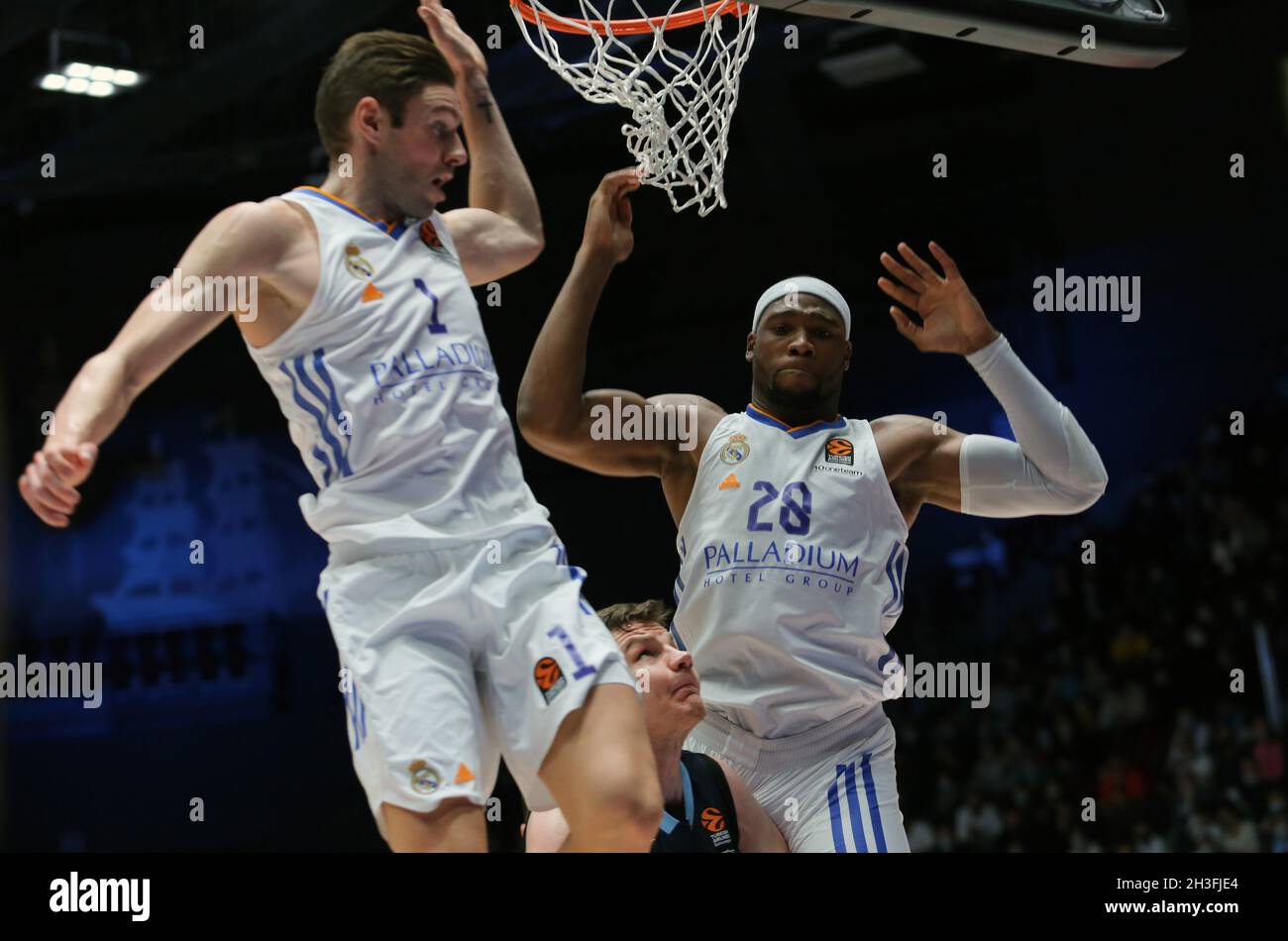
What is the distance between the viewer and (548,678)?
296 cm

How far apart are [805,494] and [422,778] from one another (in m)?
1.83

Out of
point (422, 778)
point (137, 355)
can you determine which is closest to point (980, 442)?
point (422, 778)

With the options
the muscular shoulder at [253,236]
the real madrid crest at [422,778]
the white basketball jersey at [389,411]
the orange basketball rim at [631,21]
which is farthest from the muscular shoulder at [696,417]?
the real madrid crest at [422,778]

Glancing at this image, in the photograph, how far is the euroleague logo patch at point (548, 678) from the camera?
2.95m

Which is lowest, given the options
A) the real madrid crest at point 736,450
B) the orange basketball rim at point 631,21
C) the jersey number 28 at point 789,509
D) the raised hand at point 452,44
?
the jersey number 28 at point 789,509

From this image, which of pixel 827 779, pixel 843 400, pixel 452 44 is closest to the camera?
pixel 452 44

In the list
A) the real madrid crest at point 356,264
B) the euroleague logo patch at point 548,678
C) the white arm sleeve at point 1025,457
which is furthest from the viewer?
the white arm sleeve at point 1025,457

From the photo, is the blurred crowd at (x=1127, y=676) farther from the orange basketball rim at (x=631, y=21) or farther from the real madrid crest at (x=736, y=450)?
the orange basketball rim at (x=631, y=21)

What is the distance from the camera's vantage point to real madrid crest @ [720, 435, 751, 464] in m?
4.49

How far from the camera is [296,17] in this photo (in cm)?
915

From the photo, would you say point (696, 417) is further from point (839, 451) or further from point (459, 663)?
point (459, 663)

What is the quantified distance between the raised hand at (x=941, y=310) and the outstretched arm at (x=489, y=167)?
123 centimetres

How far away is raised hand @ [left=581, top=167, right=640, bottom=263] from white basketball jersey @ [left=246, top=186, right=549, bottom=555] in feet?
2.96
